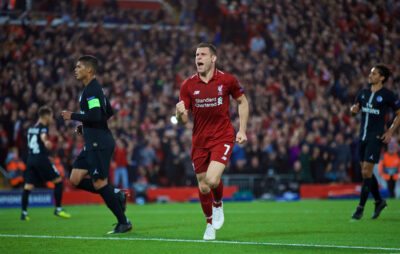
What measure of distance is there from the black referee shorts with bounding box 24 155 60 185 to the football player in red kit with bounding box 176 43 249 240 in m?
6.79

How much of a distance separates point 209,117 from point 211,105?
18 centimetres

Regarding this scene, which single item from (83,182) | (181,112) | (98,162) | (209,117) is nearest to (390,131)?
(209,117)

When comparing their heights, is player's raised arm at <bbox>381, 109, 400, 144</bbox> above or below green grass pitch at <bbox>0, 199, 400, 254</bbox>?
above

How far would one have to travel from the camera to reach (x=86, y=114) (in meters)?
9.70

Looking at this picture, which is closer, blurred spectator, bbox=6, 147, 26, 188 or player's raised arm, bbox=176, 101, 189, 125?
player's raised arm, bbox=176, 101, 189, 125

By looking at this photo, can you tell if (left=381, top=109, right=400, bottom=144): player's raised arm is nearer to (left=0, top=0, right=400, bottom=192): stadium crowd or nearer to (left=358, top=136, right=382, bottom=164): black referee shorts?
(left=358, top=136, right=382, bottom=164): black referee shorts

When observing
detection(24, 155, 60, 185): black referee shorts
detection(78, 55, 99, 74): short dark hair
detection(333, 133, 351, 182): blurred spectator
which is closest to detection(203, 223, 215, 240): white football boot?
detection(78, 55, 99, 74): short dark hair

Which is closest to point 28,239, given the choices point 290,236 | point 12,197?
point 290,236

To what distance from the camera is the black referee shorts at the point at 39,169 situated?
15055mm

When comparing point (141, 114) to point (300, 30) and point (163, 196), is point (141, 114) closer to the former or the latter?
point (163, 196)

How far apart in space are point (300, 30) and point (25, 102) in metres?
13.4

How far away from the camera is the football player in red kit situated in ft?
29.7

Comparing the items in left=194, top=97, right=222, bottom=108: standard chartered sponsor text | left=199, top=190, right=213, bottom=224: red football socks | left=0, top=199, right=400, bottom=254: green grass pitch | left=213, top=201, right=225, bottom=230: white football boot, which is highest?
left=194, top=97, right=222, bottom=108: standard chartered sponsor text

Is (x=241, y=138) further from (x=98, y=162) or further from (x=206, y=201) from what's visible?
(x=98, y=162)
